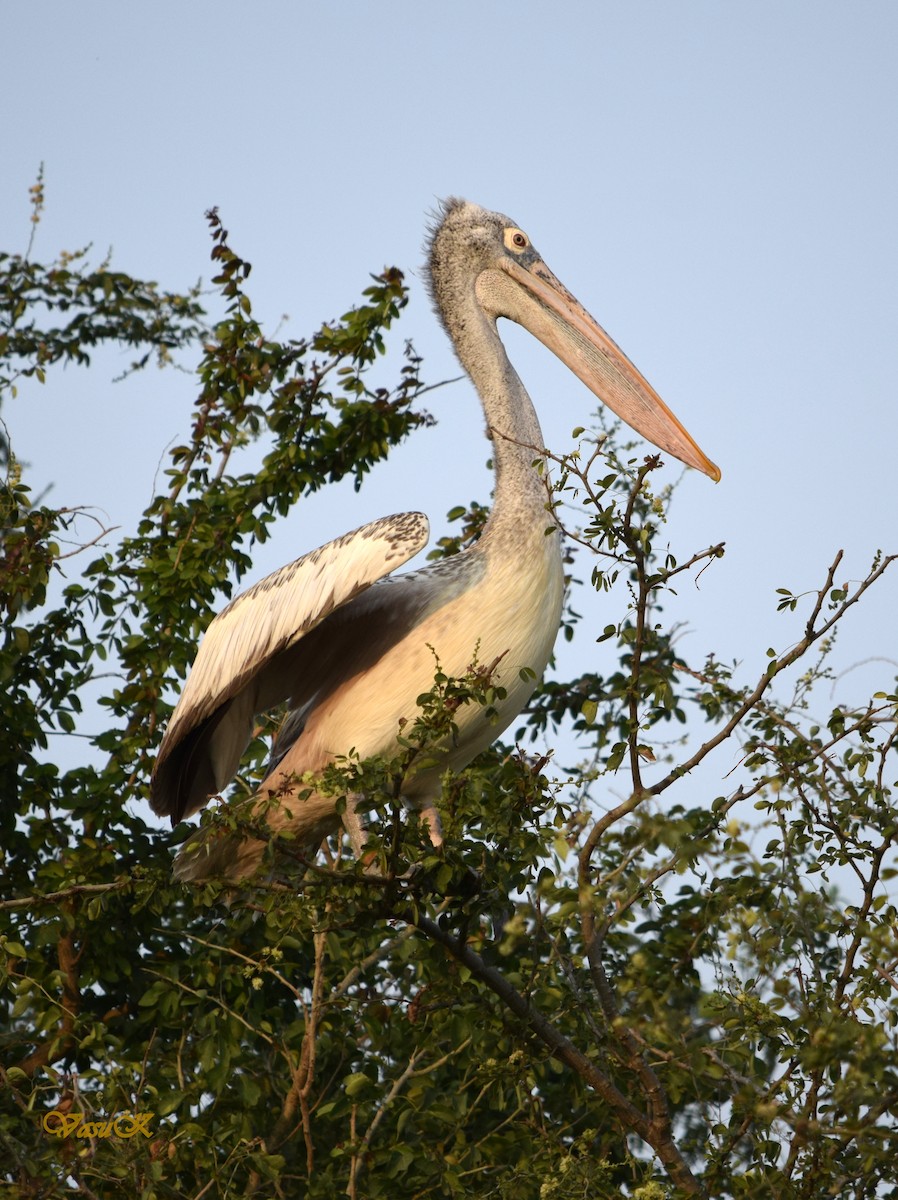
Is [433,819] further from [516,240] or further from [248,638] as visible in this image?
[516,240]

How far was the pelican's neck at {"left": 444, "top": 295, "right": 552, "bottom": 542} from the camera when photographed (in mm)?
4754

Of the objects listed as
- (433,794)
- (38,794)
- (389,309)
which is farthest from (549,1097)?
(389,309)

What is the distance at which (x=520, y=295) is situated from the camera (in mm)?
5785

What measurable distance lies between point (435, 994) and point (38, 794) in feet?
5.43

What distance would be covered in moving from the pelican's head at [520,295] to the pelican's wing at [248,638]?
3.99 ft

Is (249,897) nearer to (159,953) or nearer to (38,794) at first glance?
(159,953)

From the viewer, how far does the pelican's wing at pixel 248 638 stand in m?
4.57

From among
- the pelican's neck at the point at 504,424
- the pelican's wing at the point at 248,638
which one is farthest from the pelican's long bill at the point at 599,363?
the pelican's wing at the point at 248,638
